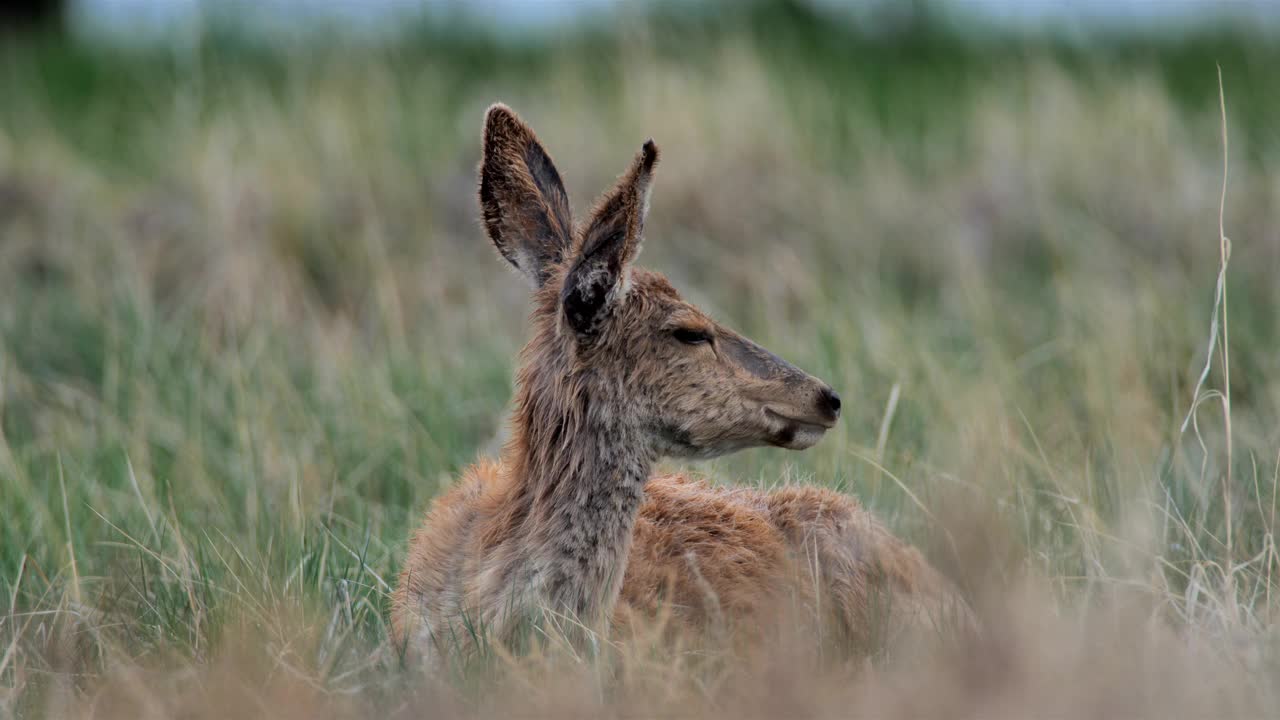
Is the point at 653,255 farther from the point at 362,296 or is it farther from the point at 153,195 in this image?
the point at 153,195

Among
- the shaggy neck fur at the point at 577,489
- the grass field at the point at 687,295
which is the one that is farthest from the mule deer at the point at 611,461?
the grass field at the point at 687,295

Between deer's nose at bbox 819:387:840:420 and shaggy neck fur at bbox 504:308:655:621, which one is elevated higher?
deer's nose at bbox 819:387:840:420

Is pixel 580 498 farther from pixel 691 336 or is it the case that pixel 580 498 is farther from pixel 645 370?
pixel 691 336

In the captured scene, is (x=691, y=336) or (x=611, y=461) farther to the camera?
(x=691, y=336)

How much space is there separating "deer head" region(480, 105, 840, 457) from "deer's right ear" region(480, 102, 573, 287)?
126 millimetres

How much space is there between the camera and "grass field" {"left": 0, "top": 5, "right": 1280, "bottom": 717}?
354cm

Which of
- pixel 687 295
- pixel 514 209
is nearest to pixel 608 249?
pixel 514 209

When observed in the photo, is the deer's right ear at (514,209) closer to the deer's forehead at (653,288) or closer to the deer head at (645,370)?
the deer head at (645,370)

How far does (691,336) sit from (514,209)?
2.16ft

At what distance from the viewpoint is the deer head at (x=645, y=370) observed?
416 centimetres

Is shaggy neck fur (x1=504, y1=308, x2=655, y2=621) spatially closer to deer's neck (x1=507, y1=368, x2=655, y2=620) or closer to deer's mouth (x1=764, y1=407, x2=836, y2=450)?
deer's neck (x1=507, y1=368, x2=655, y2=620)

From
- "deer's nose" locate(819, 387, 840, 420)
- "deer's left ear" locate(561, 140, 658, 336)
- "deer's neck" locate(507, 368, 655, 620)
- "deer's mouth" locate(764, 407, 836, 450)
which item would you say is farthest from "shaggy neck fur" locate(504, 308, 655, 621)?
"deer's nose" locate(819, 387, 840, 420)

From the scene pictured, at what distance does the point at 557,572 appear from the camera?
13.4ft

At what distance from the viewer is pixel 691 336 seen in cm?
430
